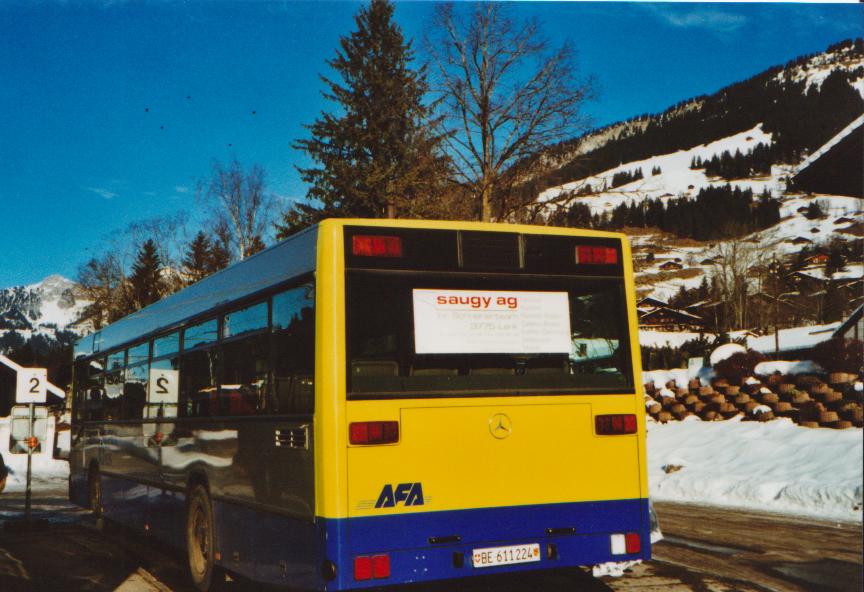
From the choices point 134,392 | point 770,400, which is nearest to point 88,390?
point 134,392

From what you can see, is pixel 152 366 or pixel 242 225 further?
pixel 242 225

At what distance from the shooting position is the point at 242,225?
164 ft

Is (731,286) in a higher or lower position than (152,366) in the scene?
higher

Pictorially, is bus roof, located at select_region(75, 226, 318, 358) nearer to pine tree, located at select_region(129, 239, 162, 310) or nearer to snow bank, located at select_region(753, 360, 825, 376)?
snow bank, located at select_region(753, 360, 825, 376)

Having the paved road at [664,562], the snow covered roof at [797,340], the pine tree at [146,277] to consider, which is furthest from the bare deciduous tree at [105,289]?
the paved road at [664,562]

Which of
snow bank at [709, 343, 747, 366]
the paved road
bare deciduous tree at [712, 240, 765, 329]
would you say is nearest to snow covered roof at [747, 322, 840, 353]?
snow bank at [709, 343, 747, 366]

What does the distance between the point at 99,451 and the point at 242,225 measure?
3856 centimetres

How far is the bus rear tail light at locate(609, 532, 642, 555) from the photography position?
6.27m

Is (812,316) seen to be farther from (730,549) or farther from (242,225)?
(730,549)

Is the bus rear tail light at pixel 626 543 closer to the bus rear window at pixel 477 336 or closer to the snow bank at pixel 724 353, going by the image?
the bus rear window at pixel 477 336

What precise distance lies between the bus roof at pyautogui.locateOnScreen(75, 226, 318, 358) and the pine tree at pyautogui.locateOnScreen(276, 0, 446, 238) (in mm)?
23832

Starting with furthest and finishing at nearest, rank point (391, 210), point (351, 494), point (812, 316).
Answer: point (812, 316), point (391, 210), point (351, 494)

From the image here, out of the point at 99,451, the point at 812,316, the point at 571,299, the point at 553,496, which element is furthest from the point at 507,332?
the point at 812,316

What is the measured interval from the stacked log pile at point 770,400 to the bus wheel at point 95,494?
13.7 meters
